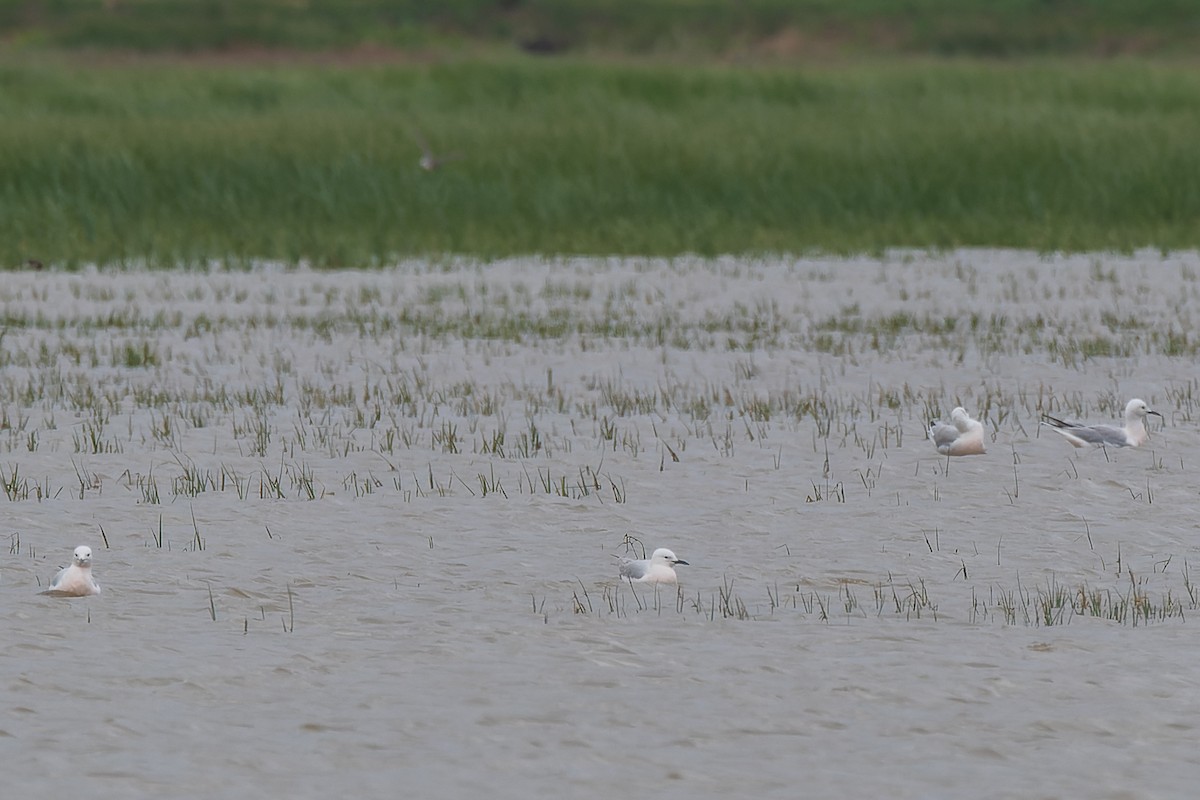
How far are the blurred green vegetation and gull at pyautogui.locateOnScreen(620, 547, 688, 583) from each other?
132 feet

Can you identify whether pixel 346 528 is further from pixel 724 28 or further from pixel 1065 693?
pixel 724 28

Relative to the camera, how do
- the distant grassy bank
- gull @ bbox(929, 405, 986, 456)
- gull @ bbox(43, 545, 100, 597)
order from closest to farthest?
gull @ bbox(43, 545, 100, 597)
gull @ bbox(929, 405, 986, 456)
the distant grassy bank

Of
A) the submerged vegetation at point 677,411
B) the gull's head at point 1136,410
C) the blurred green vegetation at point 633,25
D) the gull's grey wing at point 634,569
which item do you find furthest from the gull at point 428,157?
the blurred green vegetation at point 633,25

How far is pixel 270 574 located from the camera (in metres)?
7.59

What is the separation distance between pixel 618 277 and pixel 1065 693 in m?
14.4

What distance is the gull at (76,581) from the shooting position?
7004 mm

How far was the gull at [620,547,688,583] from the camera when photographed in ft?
23.9

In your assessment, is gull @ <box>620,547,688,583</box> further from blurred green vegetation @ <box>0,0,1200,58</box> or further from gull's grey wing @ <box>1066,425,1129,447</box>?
blurred green vegetation @ <box>0,0,1200,58</box>

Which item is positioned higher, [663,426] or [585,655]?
[663,426]

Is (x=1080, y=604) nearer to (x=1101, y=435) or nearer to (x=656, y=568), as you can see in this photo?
(x=656, y=568)

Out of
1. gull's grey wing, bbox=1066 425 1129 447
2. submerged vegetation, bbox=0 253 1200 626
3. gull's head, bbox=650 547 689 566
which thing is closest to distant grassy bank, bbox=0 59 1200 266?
submerged vegetation, bbox=0 253 1200 626

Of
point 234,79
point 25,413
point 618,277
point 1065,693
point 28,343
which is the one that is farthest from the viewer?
point 234,79

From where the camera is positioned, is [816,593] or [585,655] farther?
[816,593]

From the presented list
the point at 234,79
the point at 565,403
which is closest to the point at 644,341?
the point at 565,403
